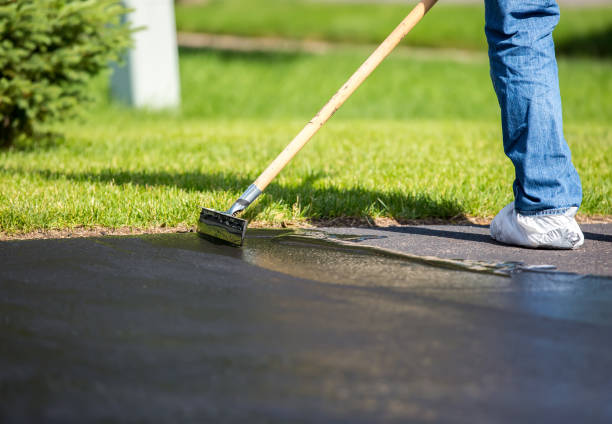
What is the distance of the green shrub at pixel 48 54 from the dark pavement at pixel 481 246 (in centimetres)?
308

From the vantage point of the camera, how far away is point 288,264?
119 inches

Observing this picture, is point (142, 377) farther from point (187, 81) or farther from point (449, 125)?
point (187, 81)

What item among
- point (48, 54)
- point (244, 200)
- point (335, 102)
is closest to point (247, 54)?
point (48, 54)

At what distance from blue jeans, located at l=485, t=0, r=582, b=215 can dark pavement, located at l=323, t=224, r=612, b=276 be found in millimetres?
222

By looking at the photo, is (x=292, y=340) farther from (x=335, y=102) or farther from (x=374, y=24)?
(x=374, y=24)

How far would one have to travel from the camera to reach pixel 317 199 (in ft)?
13.8

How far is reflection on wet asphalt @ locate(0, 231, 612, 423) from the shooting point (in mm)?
1739

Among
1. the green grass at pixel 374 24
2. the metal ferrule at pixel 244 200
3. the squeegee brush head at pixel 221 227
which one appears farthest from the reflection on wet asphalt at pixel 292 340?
the green grass at pixel 374 24

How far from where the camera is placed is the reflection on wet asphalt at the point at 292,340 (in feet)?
5.71

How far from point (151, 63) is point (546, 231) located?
7028 millimetres

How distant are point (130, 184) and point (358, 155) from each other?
1.96 m

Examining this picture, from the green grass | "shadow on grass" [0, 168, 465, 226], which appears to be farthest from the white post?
the green grass

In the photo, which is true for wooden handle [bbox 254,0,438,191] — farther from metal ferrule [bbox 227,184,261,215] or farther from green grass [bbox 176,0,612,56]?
green grass [bbox 176,0,612,56]

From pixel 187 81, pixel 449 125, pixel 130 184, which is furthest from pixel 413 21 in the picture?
pixel 187 81
